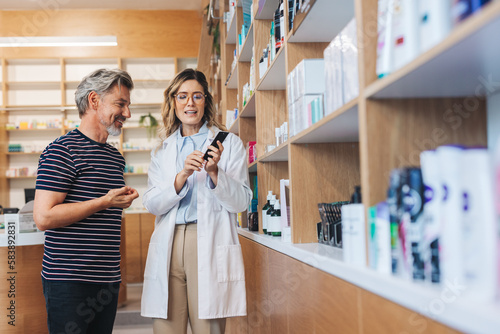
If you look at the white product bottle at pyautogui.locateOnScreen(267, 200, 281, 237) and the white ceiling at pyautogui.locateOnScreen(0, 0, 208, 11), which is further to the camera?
the white ceiling at pyautogui.locateOnScreen(0, 0, 208, 11)

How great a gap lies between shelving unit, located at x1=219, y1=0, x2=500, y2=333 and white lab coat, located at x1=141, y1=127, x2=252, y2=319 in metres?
0.18

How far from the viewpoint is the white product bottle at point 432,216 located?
82 centimetres

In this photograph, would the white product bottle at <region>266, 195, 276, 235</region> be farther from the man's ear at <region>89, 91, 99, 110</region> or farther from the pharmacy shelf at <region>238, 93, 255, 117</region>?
the man's ear at <region>89, 91, 99, 110</region>

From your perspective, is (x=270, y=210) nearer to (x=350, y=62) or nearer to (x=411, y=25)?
(x=350, y=62)

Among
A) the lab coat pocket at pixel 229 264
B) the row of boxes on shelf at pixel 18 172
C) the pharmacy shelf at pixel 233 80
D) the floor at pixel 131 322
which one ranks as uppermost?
the pharmacy shelf at pixel 233 80

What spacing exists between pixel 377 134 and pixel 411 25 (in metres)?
0.24

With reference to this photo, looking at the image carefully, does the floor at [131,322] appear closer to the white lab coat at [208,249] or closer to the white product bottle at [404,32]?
the white lab coat at [208,249]

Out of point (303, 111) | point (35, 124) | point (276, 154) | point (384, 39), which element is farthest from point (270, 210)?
point (35, 124)

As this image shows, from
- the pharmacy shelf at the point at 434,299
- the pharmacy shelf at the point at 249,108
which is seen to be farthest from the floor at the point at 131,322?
the pharmacy shelf at the point at 434,299

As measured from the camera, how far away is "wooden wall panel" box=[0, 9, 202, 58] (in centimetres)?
790

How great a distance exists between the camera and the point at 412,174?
88 cm

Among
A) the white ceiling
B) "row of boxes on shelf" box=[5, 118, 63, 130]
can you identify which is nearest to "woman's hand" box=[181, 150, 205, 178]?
the white ceiling

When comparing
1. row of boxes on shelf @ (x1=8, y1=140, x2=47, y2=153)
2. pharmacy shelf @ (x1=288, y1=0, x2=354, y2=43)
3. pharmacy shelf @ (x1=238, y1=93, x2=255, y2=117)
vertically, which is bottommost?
pharmacy shelf @ (x1=238, y1=93, x2=255, y2=117)

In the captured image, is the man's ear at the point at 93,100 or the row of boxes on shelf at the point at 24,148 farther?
the row of boxes on shelf at the point at 24,148
